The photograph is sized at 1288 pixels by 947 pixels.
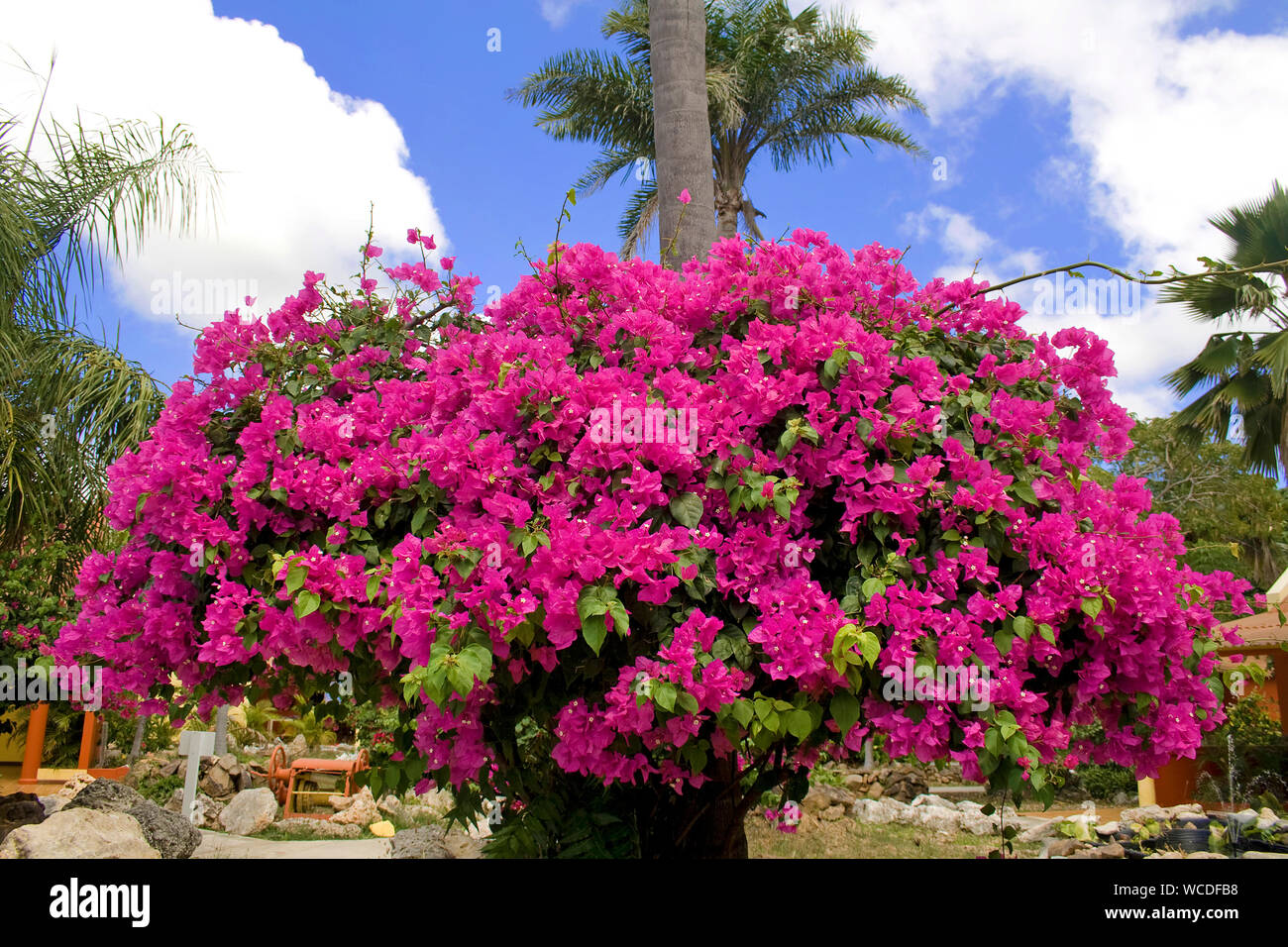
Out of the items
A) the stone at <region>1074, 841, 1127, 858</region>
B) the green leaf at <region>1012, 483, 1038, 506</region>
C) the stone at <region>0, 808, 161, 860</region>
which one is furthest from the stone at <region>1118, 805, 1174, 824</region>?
the stone at <region>0, 808, 161, 860</region>

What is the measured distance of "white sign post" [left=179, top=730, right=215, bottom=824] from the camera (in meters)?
9.38

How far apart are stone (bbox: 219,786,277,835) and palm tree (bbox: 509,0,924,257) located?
9.73 metres

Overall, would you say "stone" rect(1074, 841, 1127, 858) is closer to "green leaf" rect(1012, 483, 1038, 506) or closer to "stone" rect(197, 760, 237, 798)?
"green leaf" rect(1012, 483, 1038, 506)

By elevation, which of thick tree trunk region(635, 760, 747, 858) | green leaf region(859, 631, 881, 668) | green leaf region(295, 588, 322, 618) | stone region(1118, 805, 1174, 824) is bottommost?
stone region(1118, 805, 1174, 824)

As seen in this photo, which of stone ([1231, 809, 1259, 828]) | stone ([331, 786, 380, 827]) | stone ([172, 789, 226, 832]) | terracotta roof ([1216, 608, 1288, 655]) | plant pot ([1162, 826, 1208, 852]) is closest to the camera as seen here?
plant pot ([1162, 826, 1208, 852])

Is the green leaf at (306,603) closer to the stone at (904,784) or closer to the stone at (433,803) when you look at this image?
the stone at (433,803)

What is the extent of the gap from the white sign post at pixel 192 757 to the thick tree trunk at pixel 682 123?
24.9 feet

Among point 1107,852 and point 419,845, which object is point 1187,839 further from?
point 419,845

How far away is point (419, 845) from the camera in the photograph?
22.6ft

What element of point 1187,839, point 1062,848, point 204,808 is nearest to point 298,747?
point 204,808

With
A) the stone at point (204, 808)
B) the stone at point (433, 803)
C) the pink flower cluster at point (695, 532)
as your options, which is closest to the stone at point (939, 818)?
the stone at point (433, 803)

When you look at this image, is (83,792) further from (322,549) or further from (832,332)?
(832,332)
